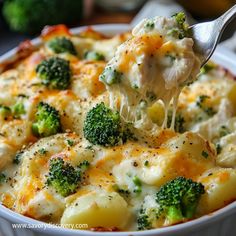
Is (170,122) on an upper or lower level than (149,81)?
lower

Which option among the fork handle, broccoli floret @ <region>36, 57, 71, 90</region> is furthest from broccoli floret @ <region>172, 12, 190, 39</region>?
broccoli floret @ <region>36, 57, 71, 90</region>

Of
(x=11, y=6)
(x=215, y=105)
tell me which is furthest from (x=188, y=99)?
(x=11, y=6)

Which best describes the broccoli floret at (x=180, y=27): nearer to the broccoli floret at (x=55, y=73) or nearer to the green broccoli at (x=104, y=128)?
the green broccoli at (x=104, y=128)

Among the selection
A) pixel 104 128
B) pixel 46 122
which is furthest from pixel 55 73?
pixel 104 128

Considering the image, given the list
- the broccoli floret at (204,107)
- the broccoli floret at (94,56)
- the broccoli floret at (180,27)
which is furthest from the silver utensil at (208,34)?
the broccoli floret at (94,56)

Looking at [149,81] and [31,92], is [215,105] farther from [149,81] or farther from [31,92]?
[31,92]

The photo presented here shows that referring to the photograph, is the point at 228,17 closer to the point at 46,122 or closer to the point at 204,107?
the point at 204,107

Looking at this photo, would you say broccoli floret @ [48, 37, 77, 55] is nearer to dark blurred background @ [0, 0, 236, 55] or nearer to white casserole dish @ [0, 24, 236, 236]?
white casserole dish @ [0, 24, 236, 236]
